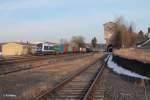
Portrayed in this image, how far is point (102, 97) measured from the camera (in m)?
13.6

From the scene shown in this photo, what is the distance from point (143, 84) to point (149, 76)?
3.24 m

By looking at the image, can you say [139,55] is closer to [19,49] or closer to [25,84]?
[25,84]

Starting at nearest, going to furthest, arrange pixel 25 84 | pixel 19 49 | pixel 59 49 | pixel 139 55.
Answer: pixel 25 84 < pixel 139 55 < pixel 59 49 < pixel 19 49

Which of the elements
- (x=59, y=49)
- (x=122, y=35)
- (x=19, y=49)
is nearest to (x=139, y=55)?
(x=59, y=49)

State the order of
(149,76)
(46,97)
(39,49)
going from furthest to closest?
1. (39,49)
2. (149,76)
3. (46,97)

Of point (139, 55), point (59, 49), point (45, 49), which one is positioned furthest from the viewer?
point (59, 49)

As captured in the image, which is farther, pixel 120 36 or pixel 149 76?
pixel 120 36

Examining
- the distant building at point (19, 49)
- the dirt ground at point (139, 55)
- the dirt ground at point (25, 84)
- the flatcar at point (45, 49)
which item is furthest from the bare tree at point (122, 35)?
the dirt ground at point (25, 84)

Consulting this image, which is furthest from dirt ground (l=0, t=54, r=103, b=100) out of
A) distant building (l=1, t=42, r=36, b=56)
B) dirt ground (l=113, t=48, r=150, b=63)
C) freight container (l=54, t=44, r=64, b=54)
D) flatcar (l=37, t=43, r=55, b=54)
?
distant building (l=1, t=42, r=36, b=56)

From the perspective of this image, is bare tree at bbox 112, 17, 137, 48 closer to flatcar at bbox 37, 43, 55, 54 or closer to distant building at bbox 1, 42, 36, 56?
distant building at bbox 1, 42, 36, 56

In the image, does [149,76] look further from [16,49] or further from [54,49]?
[16,49]

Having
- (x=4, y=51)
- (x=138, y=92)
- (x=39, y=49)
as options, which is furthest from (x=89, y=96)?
(x=4, y=51)

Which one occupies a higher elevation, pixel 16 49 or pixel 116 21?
pixel 116 21

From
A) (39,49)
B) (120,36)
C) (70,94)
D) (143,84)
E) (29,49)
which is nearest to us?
(70,94)
